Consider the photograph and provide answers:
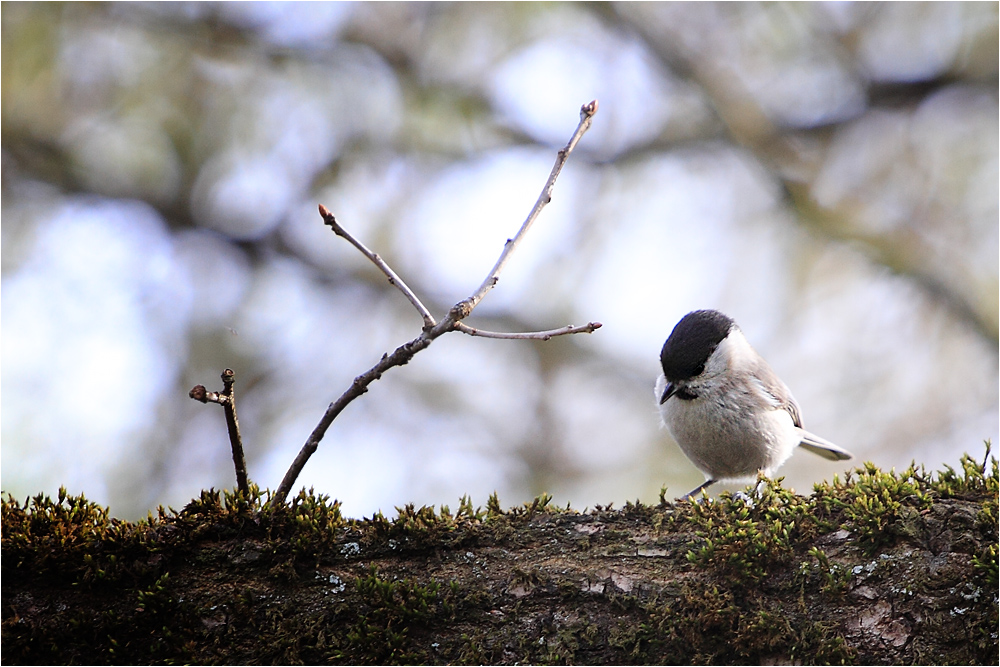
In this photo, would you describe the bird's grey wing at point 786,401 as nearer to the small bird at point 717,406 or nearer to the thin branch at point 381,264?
the small bird at point 717,406

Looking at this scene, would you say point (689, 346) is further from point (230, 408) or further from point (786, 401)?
point (230, 408)

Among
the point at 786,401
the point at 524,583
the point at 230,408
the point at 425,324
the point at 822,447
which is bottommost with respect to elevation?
the point at 524,583

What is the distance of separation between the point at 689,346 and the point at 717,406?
0.32m

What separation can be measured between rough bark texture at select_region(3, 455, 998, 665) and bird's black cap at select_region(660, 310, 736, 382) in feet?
4.21

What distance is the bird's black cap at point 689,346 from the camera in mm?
3506

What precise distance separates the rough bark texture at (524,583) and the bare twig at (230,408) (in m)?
0.08

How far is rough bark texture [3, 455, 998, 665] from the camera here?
190 cm

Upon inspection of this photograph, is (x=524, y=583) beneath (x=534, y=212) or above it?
beneath

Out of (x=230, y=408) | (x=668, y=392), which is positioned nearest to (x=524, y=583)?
(x=230, y=408)

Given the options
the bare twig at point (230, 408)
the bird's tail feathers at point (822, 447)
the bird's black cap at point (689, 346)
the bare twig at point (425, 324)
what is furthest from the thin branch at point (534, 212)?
→ the bird's tail feathers at point (822, 447)

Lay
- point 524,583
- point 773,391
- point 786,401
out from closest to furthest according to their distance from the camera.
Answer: point 524,583 < point 773,391 < point 786,401

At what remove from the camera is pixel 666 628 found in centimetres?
195

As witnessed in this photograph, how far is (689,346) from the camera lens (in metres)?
3.51

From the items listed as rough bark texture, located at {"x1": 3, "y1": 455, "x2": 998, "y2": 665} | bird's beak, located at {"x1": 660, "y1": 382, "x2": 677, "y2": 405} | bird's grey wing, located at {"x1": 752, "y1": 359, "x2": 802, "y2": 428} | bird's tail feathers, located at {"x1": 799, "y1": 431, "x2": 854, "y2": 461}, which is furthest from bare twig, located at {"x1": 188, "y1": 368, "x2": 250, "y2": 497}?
bird's tail feathers, located at {"x1": 799, "y1": 431, "x2": 854, "y2": 461}
